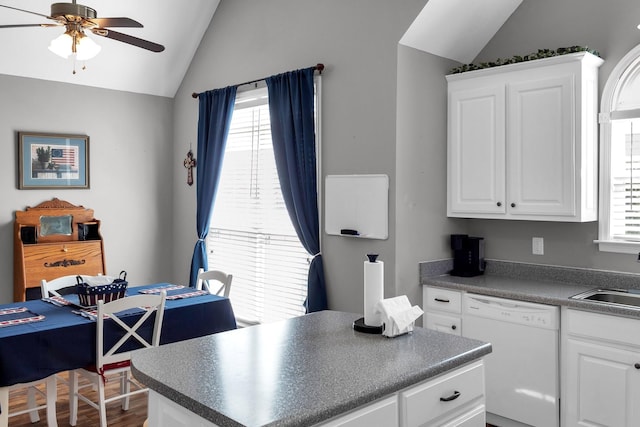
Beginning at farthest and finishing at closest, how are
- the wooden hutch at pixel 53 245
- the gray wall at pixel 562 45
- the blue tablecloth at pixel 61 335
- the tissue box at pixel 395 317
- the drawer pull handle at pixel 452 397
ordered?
the wooden hutch at pixel 53 245
the gray wall at pixel 562 45
the blue tablecloth at pixel 61 335
the tissue box at pixel 395 317
the drawer pull handle at pixel 452 397

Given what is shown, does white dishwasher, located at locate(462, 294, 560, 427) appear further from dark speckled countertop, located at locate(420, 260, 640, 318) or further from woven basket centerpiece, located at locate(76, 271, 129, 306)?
woven basket centerpiece, located at locate(76, 271, 129, 306)

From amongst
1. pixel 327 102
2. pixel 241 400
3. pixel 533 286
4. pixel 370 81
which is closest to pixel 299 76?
pixel 327 102

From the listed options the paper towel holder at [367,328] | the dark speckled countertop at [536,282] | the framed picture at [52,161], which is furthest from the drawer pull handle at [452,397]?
the framed picture at [52,161]

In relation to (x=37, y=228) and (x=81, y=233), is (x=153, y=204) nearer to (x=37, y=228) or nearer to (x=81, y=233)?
(x=81, y=233)

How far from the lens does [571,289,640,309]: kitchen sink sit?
10.5 ft

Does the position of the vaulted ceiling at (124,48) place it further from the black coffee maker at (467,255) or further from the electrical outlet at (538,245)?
the electrical outlet at (538,245)

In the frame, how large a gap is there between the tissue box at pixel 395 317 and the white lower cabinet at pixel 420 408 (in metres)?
0.28

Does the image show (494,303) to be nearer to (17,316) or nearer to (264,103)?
(264,103)

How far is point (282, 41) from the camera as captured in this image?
14.4 feet

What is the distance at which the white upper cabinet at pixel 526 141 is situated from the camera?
330 centimetres

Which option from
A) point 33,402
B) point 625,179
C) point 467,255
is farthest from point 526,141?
point 33,402

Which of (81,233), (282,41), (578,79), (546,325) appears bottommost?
(546,325)

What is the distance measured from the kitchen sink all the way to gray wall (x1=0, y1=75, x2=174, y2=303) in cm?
392

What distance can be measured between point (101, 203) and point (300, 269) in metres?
2.10
